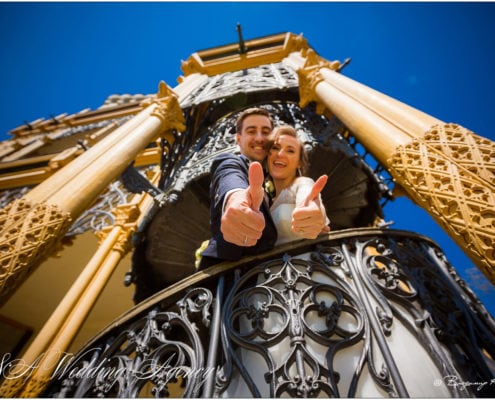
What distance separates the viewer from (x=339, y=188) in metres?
3.76

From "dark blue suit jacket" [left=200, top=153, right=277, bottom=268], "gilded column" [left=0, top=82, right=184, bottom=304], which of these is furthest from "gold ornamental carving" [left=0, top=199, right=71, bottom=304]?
"dark blue suit jacket" [left=200, top=153, right=277, bottom=268]

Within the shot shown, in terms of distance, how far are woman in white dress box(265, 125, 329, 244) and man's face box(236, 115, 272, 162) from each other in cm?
8

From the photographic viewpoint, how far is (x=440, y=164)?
5.22 feet

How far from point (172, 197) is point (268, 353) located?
91.0 inches

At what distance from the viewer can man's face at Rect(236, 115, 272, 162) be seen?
2.01 m

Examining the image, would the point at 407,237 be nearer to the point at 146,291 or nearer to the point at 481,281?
the point at 481,281

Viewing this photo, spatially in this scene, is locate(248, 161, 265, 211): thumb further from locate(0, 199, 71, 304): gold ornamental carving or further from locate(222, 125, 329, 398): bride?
locate(0, 199, 71, 304): gold ornamental carving

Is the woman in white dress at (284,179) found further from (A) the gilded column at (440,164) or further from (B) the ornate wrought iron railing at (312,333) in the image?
(A) the gilded column at (440,164)

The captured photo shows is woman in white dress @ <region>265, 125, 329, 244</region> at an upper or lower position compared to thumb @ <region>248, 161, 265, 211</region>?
upper

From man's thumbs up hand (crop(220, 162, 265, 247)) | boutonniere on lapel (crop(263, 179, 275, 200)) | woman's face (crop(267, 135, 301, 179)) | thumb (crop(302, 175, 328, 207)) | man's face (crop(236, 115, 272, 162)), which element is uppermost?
man's face (crop(236, 115, 272, 162))

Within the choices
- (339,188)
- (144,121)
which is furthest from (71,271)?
(339,188)

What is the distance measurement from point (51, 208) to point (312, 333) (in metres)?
1.95

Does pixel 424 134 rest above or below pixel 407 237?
above

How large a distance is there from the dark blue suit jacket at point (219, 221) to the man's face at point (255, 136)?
33 centimetres
